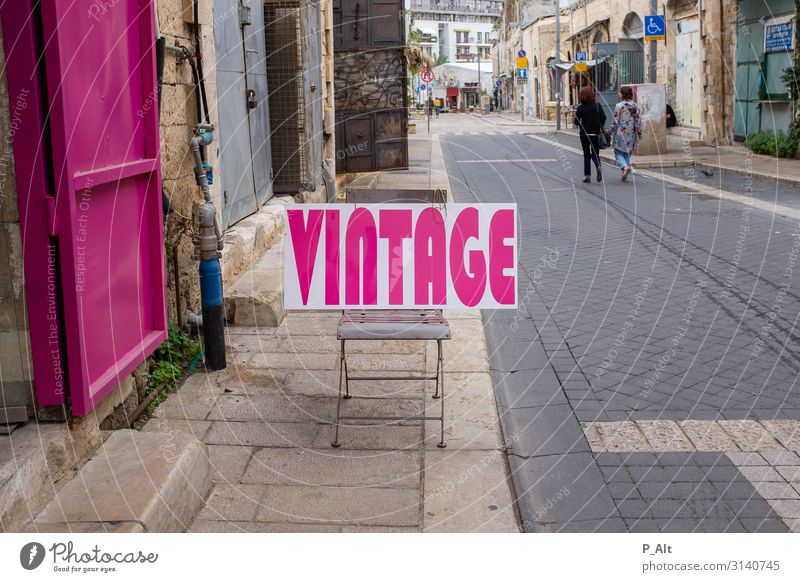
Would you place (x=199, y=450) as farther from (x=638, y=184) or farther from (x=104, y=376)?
(x=638, y=184)

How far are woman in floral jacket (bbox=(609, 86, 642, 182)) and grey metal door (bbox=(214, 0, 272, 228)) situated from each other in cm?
882

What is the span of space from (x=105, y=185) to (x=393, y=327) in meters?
1.49

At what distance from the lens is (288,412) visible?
15.9 ft

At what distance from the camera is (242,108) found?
27.7 ft

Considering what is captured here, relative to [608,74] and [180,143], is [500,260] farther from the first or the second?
[608,74]

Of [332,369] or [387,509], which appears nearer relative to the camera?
[387,509]

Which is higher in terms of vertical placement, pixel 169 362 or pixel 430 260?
pixel 430 260

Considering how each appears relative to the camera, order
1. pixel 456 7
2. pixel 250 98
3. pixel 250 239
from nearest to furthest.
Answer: pixel 250 239 → pixel 250 98 → pixel 456 7

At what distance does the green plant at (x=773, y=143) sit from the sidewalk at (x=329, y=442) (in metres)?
14.7

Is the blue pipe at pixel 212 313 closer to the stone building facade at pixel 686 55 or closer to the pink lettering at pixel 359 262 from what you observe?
the pink lettering at pixel 359 262

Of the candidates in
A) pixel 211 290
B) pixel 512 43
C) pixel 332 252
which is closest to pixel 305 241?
pixel 332 252

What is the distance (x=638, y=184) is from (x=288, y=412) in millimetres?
12643

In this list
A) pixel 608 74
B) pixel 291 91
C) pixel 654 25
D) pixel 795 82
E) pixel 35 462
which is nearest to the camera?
pixel 35 462

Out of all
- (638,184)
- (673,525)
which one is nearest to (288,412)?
(673,525)
